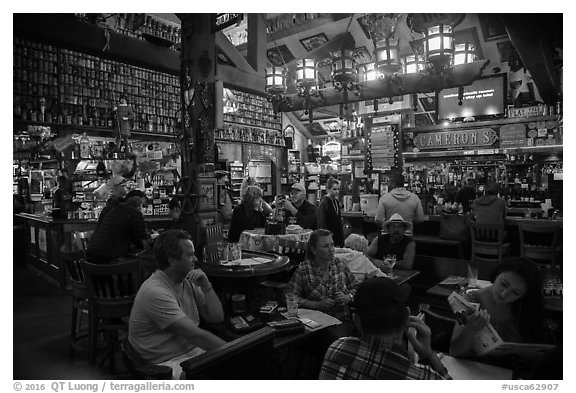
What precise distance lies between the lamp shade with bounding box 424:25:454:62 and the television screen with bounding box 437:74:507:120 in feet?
9.57

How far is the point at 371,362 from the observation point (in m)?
1.23

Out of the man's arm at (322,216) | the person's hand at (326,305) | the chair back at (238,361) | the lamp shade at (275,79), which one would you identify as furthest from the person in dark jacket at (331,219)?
the chair back at (238,361)

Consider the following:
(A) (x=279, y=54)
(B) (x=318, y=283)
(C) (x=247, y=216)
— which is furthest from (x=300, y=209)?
(A) (x=279, y=54)

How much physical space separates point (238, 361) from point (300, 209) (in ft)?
11.4

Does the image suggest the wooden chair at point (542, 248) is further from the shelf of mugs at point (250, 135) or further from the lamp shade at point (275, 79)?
the shelf of mugs at point (250, 135)

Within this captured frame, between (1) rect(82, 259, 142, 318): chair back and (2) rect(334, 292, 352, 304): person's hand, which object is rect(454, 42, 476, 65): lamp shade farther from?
(1) rect(82, 259, 142, 318): chair back

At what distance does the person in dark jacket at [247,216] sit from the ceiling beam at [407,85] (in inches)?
66.2

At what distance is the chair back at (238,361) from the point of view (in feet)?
4.21

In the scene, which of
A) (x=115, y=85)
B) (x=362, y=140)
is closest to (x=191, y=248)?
(x=115, y=85)

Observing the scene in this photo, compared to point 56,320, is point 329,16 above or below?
above

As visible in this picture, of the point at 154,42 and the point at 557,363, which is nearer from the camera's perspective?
the point at 557,363
